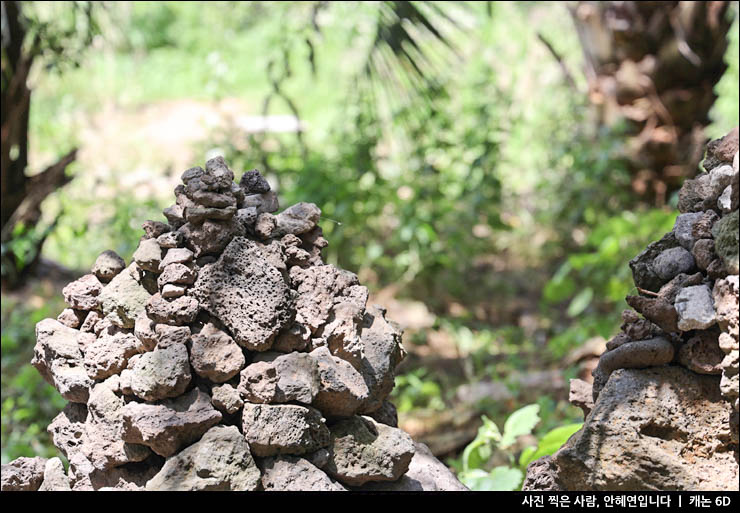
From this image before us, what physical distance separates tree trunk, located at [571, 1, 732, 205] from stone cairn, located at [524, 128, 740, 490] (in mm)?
3245

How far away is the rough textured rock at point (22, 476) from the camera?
166 cm

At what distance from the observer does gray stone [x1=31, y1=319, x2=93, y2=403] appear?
5.48 ft

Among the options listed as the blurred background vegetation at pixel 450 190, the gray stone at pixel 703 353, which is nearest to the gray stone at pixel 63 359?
the gray stone at pixel 703 353

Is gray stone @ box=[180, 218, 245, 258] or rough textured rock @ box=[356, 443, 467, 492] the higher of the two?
gray stone @ box=[180, 218, 245, 258]

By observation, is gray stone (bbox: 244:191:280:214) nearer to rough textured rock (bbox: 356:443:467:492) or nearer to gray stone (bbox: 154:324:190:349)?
gray stone (bbox: 154:324:190:349)

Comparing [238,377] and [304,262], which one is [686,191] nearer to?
[304,262]

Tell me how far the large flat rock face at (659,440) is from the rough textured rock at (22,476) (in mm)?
1097

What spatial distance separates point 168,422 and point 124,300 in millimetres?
323

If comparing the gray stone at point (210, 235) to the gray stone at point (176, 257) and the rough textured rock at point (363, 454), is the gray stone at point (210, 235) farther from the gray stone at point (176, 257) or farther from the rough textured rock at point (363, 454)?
the rough textured rock at point (363, 454)

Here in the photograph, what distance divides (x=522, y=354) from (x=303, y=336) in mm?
3131

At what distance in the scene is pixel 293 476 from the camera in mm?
1486

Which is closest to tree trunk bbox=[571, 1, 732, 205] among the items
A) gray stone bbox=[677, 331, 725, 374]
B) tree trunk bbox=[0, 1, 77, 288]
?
tree trunk bbox=[0, 1, 77, 288]
